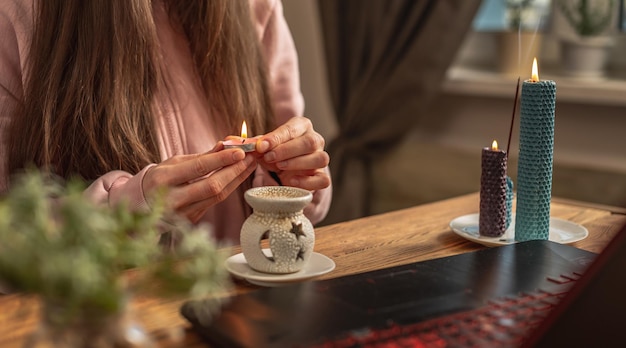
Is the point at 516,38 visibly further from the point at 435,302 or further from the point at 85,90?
the point at 435,302

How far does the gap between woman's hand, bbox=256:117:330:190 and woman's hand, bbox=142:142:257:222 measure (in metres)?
0.04

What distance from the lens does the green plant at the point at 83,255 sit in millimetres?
605

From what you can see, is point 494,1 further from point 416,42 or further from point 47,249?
point 47,249

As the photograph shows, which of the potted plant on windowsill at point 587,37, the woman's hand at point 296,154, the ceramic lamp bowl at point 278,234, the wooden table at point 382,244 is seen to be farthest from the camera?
the potted plant on windowsill at point 587,37

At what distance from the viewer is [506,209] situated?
1.24 m

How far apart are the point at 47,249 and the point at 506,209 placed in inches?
31.7

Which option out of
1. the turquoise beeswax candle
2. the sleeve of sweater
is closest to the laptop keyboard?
the turquoise beeswax candle

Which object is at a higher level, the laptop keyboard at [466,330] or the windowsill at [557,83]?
the windowsill at [557,83]

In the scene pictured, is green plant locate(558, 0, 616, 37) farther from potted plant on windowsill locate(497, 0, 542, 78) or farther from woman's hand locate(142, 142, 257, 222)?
woman's hand locate(142, 142, 257, 222)

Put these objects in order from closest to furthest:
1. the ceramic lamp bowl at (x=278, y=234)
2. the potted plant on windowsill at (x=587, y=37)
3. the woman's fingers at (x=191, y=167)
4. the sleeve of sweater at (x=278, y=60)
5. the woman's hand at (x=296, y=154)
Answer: the ceramic lamp bowl at (x=278, y=234) → the woman's fingers at (x=191, y=167) → the woman's hand at (x=296, y=154) → the sleeve of sweater at (x=278, y=60) → the potted plant on windowsill at (x=587, y=37)

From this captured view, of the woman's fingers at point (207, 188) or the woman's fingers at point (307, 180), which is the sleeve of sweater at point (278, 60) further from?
the woman's fingers at point (207, 188)

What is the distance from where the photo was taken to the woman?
4.07ft

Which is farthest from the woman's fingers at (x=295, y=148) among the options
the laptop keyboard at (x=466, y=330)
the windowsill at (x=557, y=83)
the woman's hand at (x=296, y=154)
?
the windowsill at (x=557, y=83)

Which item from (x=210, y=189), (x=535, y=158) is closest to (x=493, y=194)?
(x=535, y=158)
